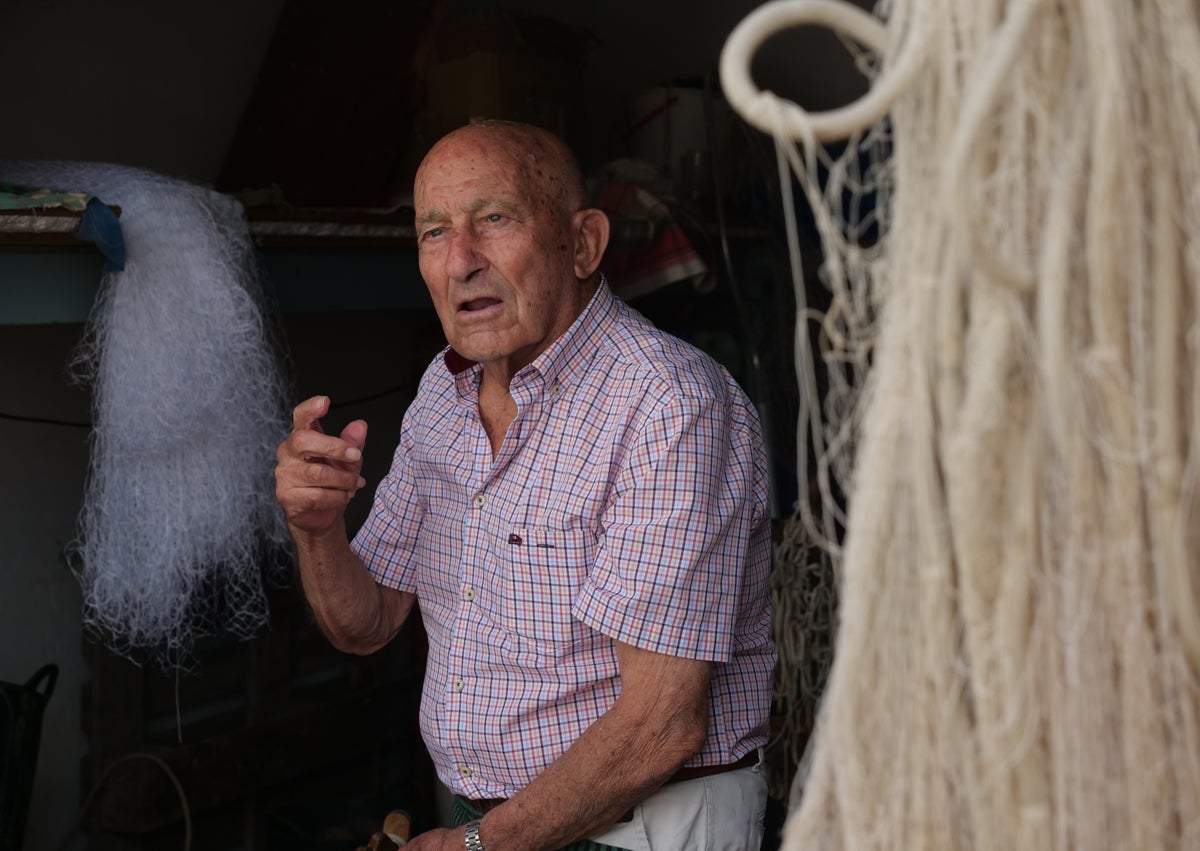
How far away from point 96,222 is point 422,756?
1.92 meters

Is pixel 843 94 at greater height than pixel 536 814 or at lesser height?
greater

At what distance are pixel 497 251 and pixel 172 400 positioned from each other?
0.83 m

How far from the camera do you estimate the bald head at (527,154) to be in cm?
183

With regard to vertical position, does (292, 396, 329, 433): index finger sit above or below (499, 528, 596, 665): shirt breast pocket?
above

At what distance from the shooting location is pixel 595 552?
1.66m

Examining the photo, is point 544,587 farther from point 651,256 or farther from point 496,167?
point 651,256

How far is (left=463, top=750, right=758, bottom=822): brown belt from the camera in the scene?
67.4 inches

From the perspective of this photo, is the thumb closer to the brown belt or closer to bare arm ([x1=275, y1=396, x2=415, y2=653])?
bare arm ([x1=275, y1=396, x2=415, y2=653])

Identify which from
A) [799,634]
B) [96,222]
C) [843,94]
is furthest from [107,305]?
[843,94]

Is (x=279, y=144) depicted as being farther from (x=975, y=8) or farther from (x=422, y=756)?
(x=975, y=8)

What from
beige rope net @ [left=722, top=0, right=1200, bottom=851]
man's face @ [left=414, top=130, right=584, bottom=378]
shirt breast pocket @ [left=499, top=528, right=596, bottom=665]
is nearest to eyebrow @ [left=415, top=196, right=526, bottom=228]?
man's face @ [left=414, top=130, right=584, bottom=378]

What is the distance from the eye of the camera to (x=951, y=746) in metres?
0.79

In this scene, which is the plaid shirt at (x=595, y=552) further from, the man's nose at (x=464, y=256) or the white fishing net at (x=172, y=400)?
the white fishing net at (x=172, y=400)

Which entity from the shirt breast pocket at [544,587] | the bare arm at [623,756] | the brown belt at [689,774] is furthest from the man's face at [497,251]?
the brown belt at [689,774]
